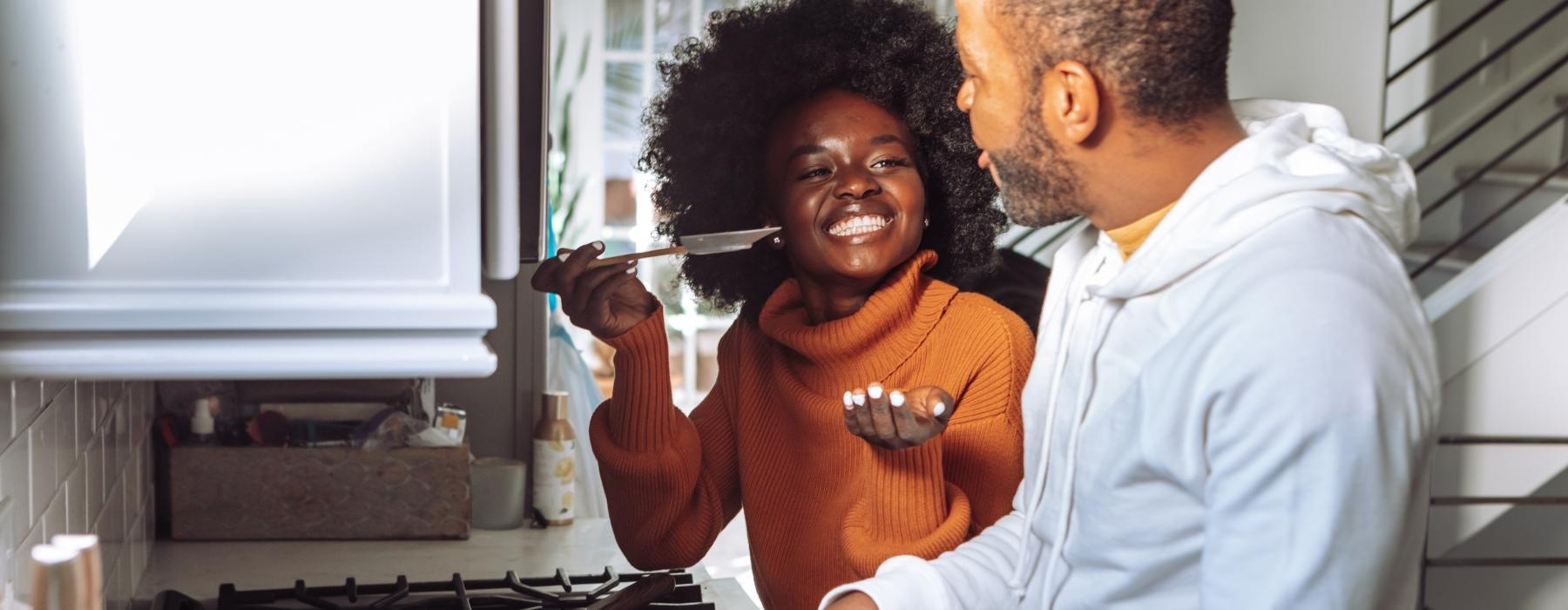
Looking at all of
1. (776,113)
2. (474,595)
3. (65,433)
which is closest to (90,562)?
(65,433)

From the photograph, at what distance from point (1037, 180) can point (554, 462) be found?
1.24m

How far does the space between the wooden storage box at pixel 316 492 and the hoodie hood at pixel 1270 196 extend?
51.7 inches

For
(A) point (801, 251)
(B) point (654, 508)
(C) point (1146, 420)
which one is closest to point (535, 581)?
(B) point (654, 508)

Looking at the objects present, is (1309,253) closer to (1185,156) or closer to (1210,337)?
(1210,337)

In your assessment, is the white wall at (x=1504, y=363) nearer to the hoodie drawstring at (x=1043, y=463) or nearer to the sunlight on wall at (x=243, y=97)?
the hoodie drawstring at (x=1043, y=463)

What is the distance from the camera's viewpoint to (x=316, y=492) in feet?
6.72

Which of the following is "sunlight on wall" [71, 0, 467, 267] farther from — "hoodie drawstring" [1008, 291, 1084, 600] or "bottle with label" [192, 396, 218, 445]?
"bottle with label" [192, 396, 218, 445]

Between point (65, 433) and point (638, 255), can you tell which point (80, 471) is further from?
point (638, 255)

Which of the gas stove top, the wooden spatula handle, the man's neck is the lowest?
the gas stove top

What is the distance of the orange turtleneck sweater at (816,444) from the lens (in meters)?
1.54

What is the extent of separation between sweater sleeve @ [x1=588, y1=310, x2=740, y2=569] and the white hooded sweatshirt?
2.18ft

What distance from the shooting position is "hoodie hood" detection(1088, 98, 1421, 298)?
0.93 m

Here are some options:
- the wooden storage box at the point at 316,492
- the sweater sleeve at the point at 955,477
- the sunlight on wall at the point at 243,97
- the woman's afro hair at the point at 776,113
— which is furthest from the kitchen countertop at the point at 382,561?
the sunlight on wall at the point at 243,97

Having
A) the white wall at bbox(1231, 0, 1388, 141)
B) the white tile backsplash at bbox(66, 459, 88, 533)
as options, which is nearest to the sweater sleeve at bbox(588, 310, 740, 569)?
the white tile backsplash at bbox(66, 459, 88, 533)
